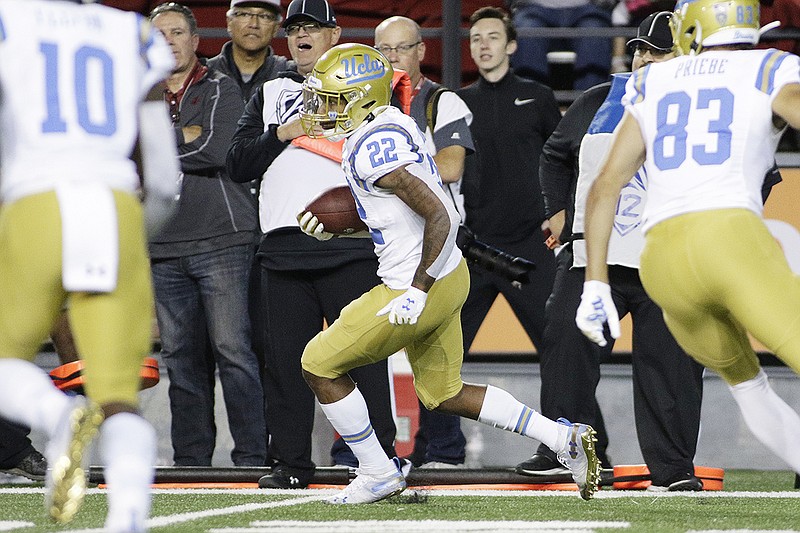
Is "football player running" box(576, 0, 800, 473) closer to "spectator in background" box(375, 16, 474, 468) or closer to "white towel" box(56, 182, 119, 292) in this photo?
"white towel" box(56, 182, 119, 292)

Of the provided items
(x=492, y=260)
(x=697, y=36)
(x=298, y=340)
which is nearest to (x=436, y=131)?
(x=492, y=260)

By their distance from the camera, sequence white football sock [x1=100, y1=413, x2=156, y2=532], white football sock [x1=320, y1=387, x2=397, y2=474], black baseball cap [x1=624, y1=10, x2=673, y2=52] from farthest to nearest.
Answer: black baseball cap [x1=624, y1=10, x2=673, y2=52], white football sock [x1=320, y1=387, x2=397, y2=474], white football sock [x1=100, y1=413, x2=156, y2=532]

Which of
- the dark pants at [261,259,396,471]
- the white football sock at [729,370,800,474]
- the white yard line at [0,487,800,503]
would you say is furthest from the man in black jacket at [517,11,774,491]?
the white football sock at [729,370,800,474]

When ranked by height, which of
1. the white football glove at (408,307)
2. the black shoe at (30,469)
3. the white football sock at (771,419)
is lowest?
the black shoe at (30,469)

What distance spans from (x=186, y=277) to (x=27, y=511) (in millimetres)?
1725

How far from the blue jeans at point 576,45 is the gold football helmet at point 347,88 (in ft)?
9.12

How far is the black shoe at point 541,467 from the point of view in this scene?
5453 mm

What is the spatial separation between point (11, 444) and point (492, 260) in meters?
2.09

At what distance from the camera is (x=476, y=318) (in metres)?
6.25

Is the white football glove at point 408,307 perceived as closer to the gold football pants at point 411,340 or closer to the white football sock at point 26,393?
the gold football pants at point 411,340

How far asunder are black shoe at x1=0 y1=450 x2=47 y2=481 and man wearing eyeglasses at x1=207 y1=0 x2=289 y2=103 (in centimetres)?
185

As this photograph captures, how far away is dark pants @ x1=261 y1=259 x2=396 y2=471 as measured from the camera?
5375mm

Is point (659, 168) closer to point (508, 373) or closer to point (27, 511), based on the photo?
point (27, 511)

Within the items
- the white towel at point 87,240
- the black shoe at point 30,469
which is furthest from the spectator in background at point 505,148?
the white towel at point 87,240
